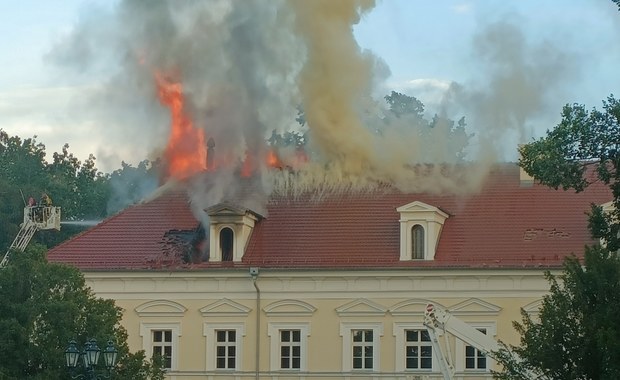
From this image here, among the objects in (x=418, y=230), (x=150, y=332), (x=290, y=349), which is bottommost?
(x=290, y=349)

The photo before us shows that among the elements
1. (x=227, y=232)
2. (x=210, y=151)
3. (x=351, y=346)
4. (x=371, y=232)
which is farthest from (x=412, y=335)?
(x=210, y=151)

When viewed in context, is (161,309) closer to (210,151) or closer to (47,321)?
(210,151)

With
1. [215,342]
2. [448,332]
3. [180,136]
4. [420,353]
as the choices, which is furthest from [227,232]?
[448,332]

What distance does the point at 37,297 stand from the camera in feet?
174

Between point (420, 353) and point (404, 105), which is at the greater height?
point (404, 105)

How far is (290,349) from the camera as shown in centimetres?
6700

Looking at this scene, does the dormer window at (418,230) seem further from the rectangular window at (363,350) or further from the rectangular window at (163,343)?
the rectangular window at (163,343)

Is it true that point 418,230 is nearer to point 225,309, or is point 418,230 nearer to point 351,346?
point 351,346

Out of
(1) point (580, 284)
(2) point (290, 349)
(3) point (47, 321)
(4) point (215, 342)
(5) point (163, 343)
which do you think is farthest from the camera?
(5) point (163, 343)

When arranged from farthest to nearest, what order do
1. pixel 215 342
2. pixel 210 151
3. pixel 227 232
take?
pixel 210 151 → pixel 227 232 → pixel 215 342

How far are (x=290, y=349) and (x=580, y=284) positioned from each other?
24.4 meters

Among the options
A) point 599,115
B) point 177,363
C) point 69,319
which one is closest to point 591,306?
point 599,115

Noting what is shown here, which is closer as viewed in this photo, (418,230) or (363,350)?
(363,350)

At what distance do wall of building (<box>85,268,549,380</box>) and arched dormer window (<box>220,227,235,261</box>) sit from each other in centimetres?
107
